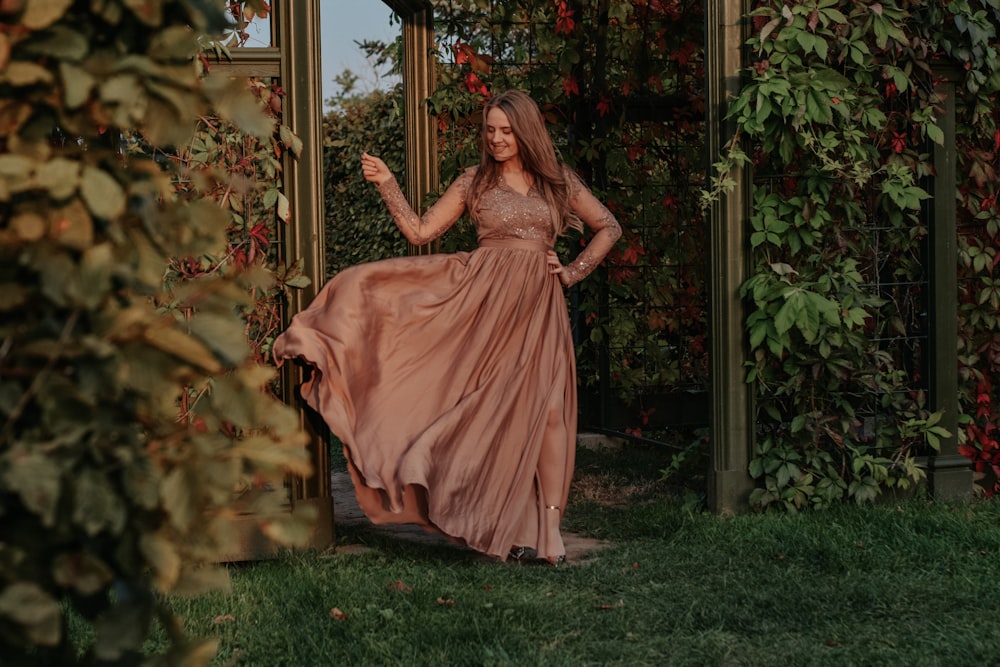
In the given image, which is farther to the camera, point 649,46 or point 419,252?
point 649,46

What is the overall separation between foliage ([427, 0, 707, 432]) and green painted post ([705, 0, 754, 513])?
5.45 ft

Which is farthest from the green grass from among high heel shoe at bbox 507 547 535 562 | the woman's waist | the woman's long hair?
the woman's long hair

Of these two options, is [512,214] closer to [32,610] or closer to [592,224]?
[592,224]

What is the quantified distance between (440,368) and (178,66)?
3365mm

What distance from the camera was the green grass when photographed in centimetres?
319

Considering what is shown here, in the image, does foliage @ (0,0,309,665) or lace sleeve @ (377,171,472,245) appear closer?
foliage @ (0,0,309,665)

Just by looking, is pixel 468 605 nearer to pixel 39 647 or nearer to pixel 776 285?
pixel 776 285

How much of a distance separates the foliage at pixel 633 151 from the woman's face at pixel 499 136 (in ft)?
5.66

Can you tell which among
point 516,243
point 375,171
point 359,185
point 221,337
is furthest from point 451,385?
point 359,185

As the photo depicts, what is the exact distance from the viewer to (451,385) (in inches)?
182

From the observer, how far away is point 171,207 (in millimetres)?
1318

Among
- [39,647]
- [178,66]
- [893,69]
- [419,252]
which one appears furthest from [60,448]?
[419,252]

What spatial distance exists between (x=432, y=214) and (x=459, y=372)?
0.73 metres

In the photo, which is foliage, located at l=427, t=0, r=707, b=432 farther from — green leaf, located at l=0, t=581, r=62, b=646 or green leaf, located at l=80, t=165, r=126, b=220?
green leaf, located at l=0, t=581, r=62, b=646
